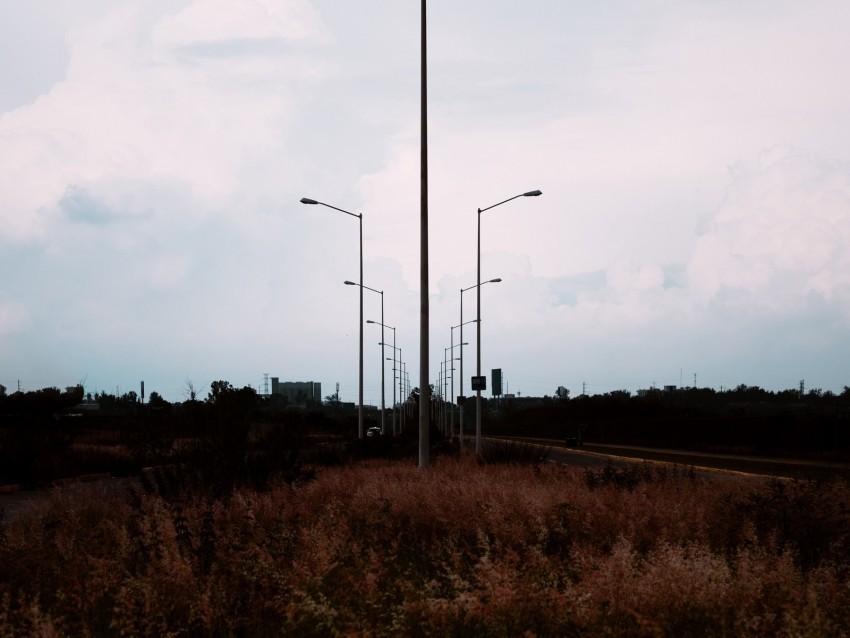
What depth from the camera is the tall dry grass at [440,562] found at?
7.75m

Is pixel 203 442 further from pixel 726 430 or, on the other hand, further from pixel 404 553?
pixel 726 430

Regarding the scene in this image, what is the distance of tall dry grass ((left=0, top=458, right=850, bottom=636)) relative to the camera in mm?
7754

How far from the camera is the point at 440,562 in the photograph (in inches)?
404

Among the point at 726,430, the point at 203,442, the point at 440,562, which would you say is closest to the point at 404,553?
the point at 440,562

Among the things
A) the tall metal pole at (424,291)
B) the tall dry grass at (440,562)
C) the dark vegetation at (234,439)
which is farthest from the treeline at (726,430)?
the tall dry grass at (440,562)

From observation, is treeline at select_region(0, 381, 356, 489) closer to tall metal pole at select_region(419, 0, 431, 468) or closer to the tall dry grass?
the tall dry grass

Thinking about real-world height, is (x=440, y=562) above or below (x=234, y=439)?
below

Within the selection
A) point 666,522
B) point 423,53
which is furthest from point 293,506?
point 423,53

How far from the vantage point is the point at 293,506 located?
1395 centimetres

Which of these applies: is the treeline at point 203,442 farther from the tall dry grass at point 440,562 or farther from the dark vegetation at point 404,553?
the tall dry grass at point 440,562

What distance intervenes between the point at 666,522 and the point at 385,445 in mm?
26937

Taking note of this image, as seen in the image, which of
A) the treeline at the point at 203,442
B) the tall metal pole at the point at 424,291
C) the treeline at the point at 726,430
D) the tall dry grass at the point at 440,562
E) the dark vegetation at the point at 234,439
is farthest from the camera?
the treeline at the point at 726,430

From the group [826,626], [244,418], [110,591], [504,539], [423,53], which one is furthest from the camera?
[423,53]

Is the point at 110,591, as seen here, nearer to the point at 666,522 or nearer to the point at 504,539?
the point at 504,539
